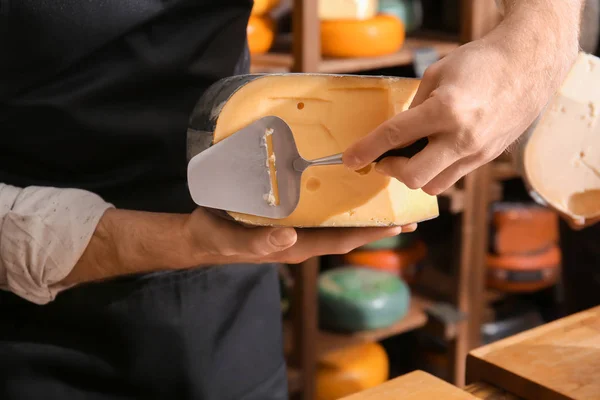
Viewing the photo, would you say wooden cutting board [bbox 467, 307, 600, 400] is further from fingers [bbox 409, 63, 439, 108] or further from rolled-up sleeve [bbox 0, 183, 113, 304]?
→ rolled-up sleeve [bbox 0, 183, 113, 304]

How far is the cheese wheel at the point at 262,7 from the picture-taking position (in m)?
1.46

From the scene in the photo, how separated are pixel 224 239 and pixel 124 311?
226 mm

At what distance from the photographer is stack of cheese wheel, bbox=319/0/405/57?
1503 millimetres

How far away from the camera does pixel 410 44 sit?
175 centimetres

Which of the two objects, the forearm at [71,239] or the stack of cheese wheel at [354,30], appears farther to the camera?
the stack of cheese wheel at [354,30]

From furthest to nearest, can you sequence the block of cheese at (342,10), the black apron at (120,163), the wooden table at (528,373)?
the block of cheese at (342,10), the black apron at (120,163), the wooden table at (528,373)

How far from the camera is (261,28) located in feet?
4.76

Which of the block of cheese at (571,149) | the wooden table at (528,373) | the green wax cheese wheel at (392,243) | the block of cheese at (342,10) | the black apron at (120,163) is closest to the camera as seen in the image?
the wooden table at (528,373)

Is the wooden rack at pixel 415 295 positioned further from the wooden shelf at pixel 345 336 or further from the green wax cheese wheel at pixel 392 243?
the green wax cheese wheel at pixel 392 243

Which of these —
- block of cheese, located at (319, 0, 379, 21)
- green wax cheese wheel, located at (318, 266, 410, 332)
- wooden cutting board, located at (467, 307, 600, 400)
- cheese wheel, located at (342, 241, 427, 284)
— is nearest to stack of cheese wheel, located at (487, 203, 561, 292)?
cheese wheel, located at (342, 241, 427, 284)

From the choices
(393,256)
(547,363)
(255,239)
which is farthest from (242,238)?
(393,256)

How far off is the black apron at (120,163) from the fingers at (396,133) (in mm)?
309

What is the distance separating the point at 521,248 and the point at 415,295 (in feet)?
1.12

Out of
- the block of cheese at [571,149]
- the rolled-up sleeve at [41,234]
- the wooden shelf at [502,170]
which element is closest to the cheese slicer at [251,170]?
the rolled-up sleeve at [41,234]
